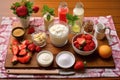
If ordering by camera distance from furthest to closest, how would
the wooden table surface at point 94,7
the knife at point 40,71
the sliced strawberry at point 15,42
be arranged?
the wooden table surface at point 94,7, the sliced strawberry at point 15,42, the knife at point 40,71

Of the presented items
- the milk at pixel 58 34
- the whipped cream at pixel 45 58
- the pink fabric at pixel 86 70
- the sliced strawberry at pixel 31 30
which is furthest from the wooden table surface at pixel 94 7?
the whipped cream at pixel 45 58

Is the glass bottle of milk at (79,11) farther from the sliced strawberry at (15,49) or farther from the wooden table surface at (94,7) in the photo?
the sliced strawberry at (15,49)

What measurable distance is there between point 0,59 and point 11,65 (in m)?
0.09

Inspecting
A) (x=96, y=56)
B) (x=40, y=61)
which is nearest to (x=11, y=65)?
(x=40, y=61)

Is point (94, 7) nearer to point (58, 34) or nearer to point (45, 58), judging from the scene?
point (58, 34)

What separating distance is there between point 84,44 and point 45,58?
229 millimetres

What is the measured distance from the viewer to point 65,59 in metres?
1.18

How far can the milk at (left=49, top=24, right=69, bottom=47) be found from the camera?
123 centimetres

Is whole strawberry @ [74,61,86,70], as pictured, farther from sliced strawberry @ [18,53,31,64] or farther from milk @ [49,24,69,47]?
sliced strawberry @ [18,53,31,64]

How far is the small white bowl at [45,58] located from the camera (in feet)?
3.82

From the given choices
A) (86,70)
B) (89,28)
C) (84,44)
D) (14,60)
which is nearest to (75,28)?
(89,28)

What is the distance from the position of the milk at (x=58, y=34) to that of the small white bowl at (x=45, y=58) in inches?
3.3

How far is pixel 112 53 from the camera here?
4.15 feet

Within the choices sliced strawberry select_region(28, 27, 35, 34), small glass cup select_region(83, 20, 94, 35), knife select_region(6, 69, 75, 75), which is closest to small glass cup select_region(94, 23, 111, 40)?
small glass cup select_region(83, 20, 94, 35)
